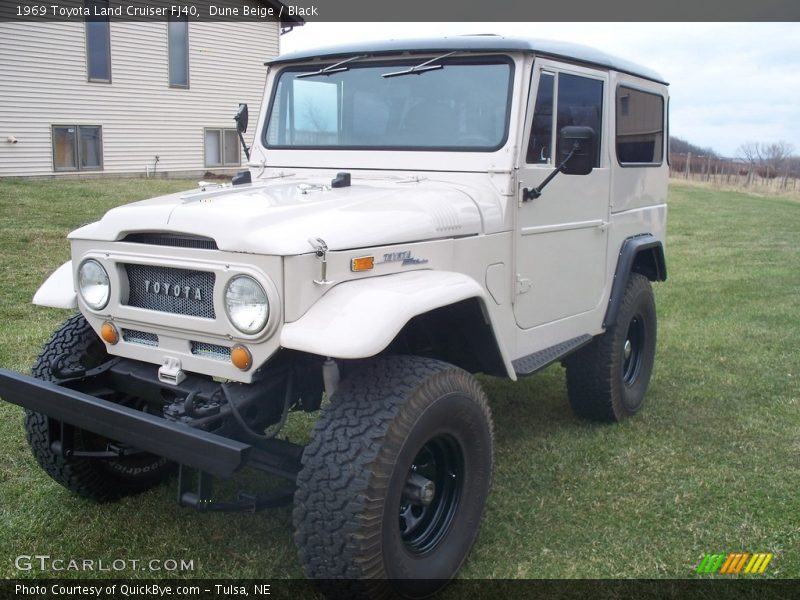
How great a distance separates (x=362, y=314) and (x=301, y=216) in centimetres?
51

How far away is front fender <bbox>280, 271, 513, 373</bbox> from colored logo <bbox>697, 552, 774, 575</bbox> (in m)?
1.67

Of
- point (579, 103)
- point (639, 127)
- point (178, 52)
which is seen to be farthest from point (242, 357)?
point (178, 52)

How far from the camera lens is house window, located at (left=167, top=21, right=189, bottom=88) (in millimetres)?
17938

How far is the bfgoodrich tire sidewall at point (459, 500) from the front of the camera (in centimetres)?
283

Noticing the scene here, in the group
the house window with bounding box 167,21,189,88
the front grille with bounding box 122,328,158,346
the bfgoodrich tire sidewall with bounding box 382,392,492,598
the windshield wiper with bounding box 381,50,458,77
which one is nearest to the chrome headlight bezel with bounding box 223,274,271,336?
the front grille with bounding box 122,328,158,346

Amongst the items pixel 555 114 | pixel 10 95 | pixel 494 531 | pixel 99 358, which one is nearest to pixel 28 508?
pixel 99 358

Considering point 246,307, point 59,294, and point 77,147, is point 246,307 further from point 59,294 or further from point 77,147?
point 77,147

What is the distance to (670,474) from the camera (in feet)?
14.3

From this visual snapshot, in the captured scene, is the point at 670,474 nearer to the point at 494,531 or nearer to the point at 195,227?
the point at 494,531

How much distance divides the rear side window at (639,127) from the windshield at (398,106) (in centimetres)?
129

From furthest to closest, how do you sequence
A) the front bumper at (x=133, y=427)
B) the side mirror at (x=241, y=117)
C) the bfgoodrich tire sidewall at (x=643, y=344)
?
the bfgoodrich tire sidewall at (x=643, y=344), the side mirror at (x=241, y=117), the front bumper at (x=133, y=427)

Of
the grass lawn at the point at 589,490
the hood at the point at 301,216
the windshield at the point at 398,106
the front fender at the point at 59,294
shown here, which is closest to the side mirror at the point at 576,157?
the windshield at the point at 398,106

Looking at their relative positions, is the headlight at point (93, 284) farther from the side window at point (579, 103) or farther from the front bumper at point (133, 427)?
the side window at point (579, 103)

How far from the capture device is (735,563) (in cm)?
348
